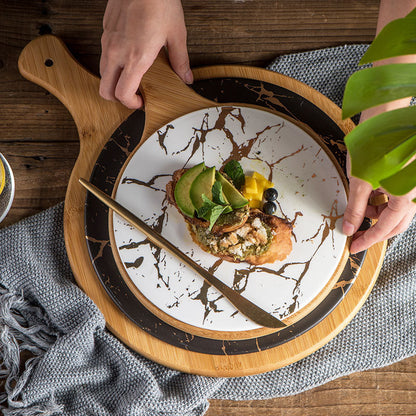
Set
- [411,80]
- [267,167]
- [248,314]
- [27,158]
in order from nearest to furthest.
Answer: [411,80]
[248,314]
[267,167]
[27,158]

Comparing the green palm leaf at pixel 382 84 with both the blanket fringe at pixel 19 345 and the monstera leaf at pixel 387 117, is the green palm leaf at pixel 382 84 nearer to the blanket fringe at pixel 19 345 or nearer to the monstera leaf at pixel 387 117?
the monstera leaf at pixel 387 117

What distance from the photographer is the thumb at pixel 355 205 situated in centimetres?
116

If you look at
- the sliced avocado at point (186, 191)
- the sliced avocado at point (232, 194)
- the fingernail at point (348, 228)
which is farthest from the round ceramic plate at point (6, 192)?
the fingernail at point (348, 228)

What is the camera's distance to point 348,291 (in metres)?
1.28

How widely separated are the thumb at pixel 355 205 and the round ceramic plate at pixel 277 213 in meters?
0.04

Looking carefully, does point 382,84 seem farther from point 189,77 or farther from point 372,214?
point 189,77

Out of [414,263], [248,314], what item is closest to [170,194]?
[248,314]

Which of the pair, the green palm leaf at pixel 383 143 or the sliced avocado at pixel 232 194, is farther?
the sliced avocado at pixel 232 194

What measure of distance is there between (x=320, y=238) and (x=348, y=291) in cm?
17

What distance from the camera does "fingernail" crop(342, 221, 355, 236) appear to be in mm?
1251

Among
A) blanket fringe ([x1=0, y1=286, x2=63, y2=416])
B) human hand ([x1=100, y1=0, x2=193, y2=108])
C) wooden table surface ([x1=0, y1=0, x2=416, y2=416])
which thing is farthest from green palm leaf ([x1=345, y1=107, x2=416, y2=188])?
blanket fringe ([x1=0, y1=286, x2=63, y2=416])

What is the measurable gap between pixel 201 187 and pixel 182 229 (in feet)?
0.51

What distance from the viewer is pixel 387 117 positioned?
77 centimetres

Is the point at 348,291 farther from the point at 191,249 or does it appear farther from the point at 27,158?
the point at 27,158
